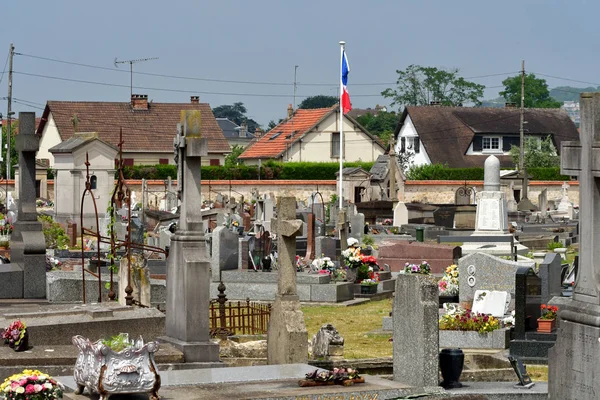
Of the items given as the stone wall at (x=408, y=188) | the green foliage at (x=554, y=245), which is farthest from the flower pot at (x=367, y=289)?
the stone wall at (x=408, y=188)

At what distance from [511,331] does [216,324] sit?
13.2 feet

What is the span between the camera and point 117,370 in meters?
9.65

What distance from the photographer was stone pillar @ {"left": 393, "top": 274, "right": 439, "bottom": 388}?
34.4 ft

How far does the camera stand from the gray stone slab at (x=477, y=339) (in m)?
15.3

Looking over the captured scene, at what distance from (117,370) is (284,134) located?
67342 mm

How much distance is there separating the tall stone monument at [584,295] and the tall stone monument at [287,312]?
3.64 meters

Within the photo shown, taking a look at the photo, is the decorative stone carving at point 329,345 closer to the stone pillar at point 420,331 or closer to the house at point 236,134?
the stone pillar at point 420,331

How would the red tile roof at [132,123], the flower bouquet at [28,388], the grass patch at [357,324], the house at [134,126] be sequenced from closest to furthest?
the flower bouquet at [28,388], the grass patch at [357,324], the house at [134,126], the red tile roof at [132,123]

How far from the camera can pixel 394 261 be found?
88.5ft

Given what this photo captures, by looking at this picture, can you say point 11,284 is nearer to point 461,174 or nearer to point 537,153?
point 461,174

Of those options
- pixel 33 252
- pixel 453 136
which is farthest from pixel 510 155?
pixel 33 252

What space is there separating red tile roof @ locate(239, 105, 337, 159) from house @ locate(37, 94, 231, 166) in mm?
4678

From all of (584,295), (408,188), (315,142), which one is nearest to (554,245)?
(584,295)

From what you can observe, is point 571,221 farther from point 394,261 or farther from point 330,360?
point 330,360
